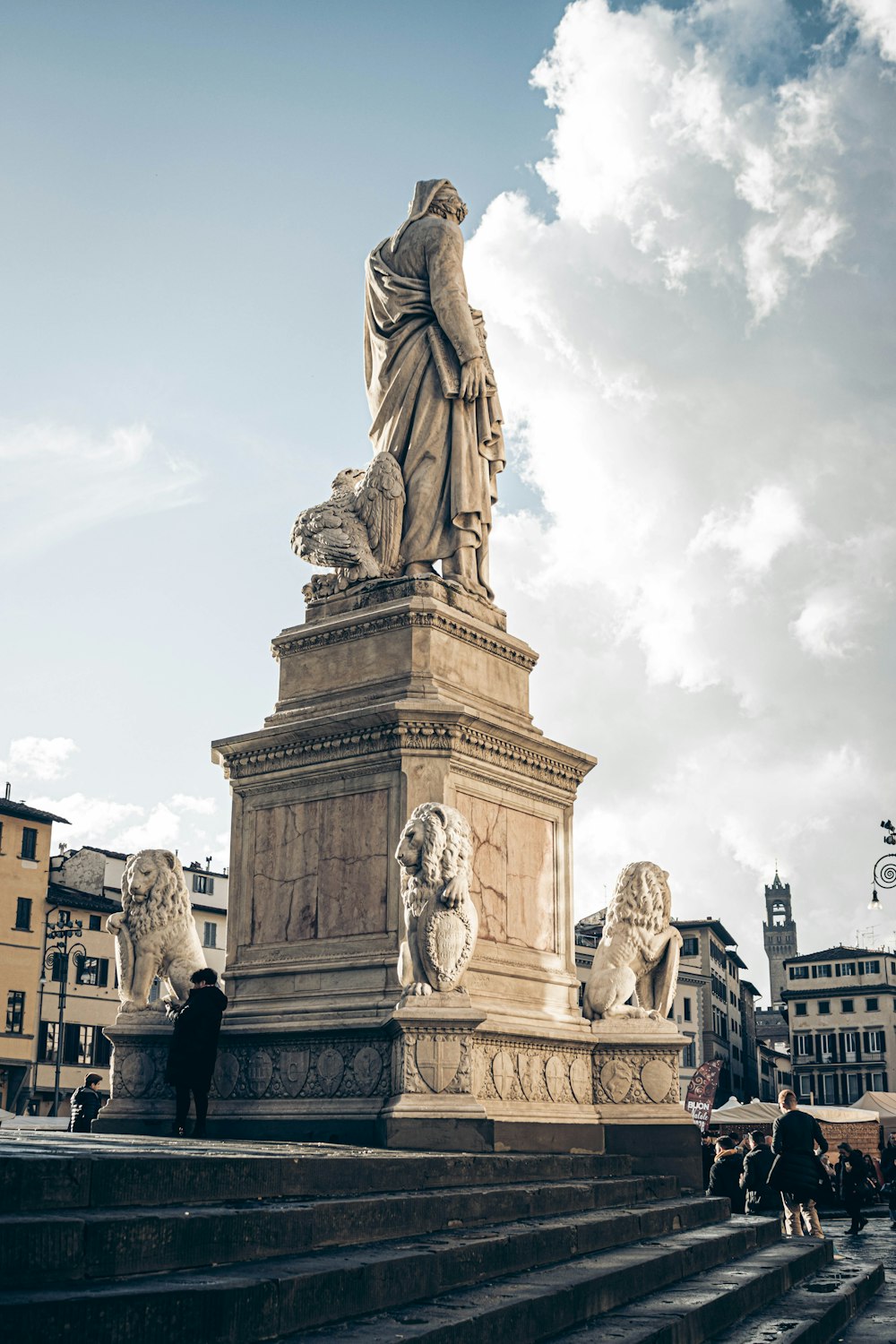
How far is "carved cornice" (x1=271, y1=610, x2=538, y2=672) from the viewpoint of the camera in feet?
51.2

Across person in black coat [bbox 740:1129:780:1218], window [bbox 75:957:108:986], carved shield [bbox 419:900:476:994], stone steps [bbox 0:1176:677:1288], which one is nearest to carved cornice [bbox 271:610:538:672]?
carved shield [bbox 419:900:476:994]

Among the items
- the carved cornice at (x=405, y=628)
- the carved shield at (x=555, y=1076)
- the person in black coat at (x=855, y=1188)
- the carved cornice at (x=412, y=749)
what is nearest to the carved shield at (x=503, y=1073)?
the carved shield at (x=555, y=1076)

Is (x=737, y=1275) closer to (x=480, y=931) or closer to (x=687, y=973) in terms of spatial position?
(x=480, y=931)

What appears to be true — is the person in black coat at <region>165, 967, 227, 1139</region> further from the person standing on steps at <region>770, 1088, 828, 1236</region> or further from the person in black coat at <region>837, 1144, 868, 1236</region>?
the person in black coat at <region>837, 1144, 868, 1236</region>

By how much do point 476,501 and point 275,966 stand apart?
5.78m

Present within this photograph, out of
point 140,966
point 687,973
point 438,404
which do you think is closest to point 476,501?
point 438,404

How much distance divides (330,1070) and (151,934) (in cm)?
279

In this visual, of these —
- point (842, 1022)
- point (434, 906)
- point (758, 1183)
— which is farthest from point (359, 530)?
point (842, 1022)

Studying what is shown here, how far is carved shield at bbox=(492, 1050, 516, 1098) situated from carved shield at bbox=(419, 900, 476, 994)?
137 centimetres

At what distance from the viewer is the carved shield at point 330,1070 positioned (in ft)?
44.8

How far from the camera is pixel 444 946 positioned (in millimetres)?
12805

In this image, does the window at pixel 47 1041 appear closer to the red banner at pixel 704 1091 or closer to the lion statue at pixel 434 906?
the red banner at pixel 704 1091

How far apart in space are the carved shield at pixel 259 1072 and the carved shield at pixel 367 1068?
1.13 m

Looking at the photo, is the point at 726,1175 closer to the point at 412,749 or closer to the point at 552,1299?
the point at 412,749
